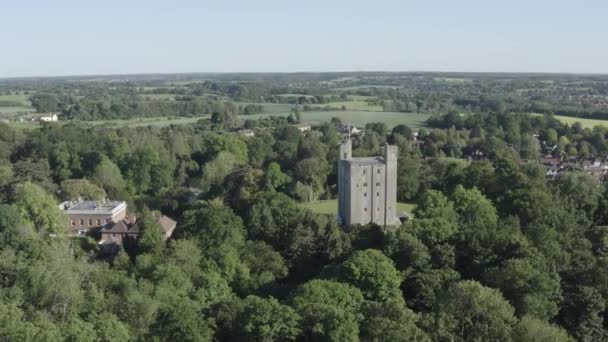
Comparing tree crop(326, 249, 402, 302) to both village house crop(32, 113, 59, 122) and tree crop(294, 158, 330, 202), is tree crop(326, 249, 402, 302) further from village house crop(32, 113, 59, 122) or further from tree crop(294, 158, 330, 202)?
village house crop(32, 113, 59, 122)

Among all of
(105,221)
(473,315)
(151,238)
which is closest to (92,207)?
(105,221)

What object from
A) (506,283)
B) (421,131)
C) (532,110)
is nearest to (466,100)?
(532,110)

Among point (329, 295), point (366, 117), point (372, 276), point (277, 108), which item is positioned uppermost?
point (372, 276)

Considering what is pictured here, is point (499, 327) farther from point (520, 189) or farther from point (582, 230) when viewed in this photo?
point (520, 189)

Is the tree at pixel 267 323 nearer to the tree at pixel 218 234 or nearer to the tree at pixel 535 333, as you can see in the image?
the tree at pixel 218 234

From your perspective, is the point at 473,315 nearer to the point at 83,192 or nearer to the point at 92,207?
the point at 92,207

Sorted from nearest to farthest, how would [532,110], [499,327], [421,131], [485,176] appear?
1. [499,327]
2. [485,176]
3. [421,131]
4. [532,110]
